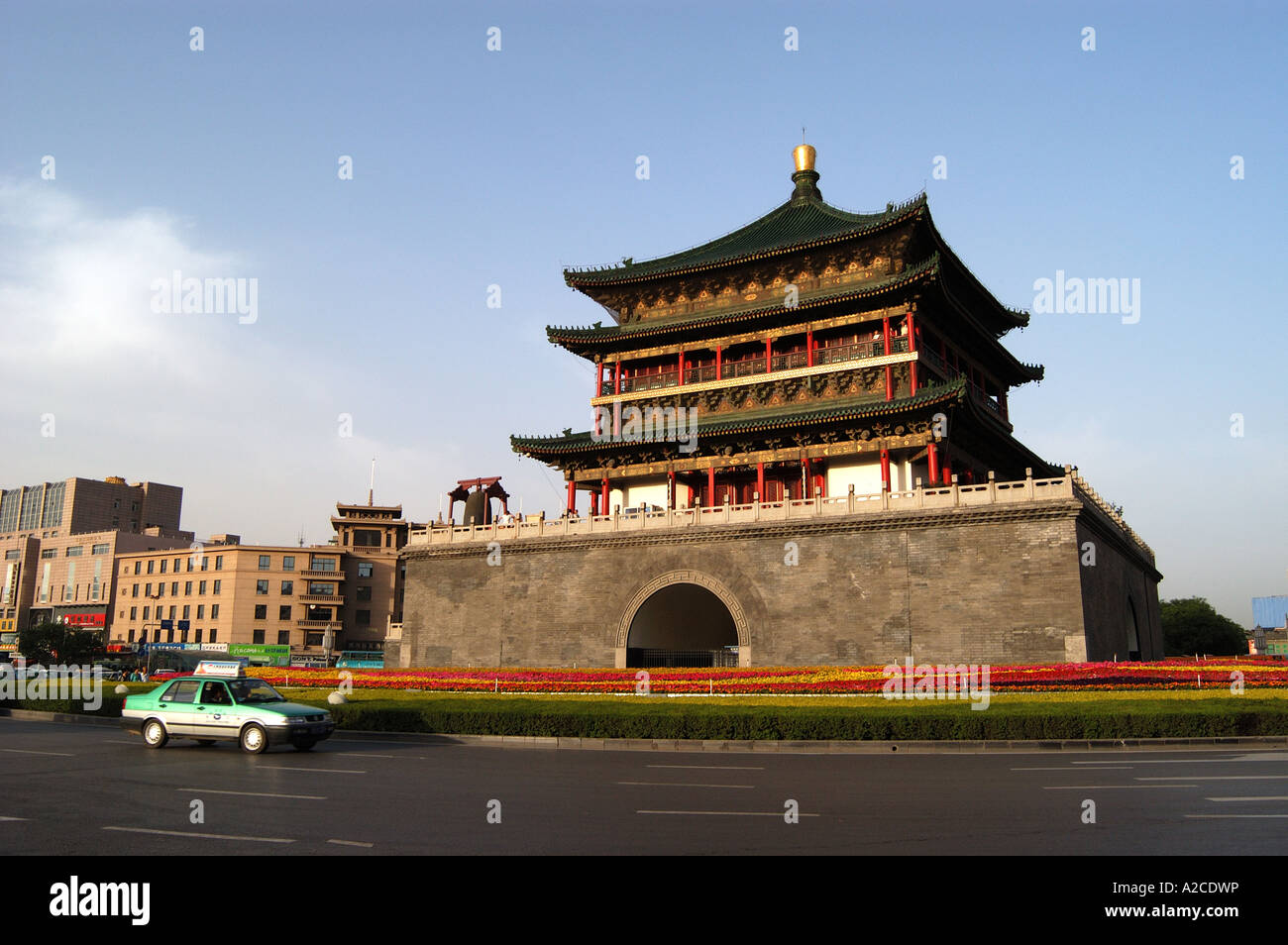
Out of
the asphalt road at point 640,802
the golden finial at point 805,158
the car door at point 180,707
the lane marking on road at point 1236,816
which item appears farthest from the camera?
the golden finial at point 805,158

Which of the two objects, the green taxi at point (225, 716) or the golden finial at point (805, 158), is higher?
the golden finial at point (805, 158)

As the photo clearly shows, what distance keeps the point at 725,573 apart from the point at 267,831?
26514 millimetres

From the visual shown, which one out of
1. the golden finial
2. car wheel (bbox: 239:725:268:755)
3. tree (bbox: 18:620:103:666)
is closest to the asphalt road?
car wheel (bbox: 239:725:268:755)

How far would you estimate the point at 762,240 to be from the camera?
136ft

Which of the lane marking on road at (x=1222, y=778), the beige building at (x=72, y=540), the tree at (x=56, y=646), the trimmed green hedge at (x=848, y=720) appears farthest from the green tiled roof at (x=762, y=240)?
the beige building at (x=72, y=540)

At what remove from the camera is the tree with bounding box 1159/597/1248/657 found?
262ft

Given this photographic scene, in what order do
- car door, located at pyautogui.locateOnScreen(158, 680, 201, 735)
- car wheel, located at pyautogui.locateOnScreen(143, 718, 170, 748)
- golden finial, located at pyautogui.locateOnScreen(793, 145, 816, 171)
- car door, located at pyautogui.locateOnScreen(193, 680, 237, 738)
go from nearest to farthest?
car door, located at pyautogui.locateOnScreen(193, 680, 237, 738), car door, located at pyautogui.locateOnScreen(158, 680, 201, 735), car wheel, located at pyautogui.locateOnScreen(143, 718, 170, 748), golden finial, located at pyautogui.locateOnScreen(793, 145, 816, 171)

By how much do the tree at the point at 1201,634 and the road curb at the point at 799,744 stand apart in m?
70.1

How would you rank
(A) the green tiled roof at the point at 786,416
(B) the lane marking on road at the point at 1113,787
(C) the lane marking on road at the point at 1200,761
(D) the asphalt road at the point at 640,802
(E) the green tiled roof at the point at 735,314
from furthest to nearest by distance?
1. (E) the green tiled roof at the point at 735,314
2. (A) the green tiled roof at the point at 786,416
3. (C) the lane marking on road at the point at 1200,761
4. (B) the lane marking on road at the point at 1113,787
5. (D) the asphalt road at the point at 640,802

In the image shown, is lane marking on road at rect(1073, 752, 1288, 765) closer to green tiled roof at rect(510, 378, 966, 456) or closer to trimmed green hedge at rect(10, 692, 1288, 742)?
trimmed green hedge at rect(10, 692, 1288, 742)

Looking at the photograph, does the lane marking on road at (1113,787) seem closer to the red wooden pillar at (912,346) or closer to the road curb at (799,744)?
the road curb at (799,744)

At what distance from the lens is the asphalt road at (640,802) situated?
8344 mm

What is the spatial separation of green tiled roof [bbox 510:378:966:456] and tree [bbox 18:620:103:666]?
119 ft

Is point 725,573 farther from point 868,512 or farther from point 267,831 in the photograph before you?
point 267,831
